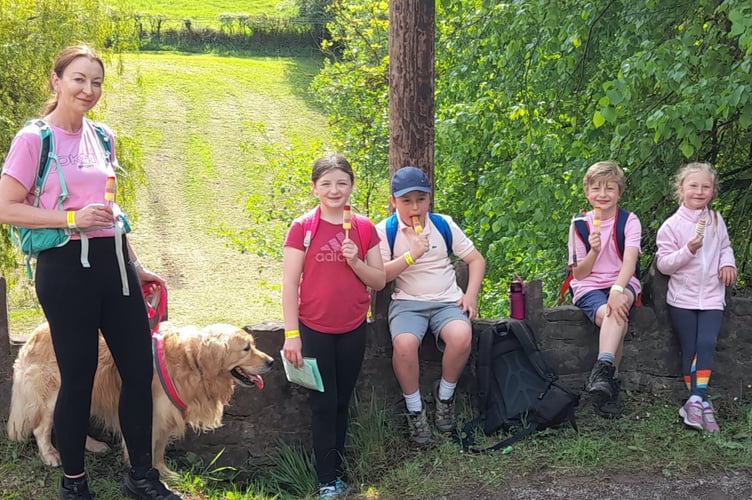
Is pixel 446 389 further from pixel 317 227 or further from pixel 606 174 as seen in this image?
pixel 606 174

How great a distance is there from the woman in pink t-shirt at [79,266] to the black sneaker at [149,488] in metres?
0.20

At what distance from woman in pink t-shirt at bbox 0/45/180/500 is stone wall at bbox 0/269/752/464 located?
1152 mm

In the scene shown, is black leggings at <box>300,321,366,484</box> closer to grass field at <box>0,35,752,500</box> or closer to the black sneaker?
grass field at <box>0,35,752,500</box>

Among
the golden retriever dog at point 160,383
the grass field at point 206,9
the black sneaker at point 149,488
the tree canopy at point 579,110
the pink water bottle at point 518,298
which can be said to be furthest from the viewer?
the grass field at point 206,9

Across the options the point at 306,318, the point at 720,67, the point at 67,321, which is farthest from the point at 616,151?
the point at 67,321

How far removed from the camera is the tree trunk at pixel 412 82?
5215 mm

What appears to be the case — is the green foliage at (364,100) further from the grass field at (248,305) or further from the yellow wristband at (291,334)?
the yellow wristband at (291,334)

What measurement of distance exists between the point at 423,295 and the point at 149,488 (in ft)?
6.27

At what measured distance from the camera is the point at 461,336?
15.6 ft

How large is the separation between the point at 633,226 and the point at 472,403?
1.54 meters

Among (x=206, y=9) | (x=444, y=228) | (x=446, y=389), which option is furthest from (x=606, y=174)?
(x=206, y=9)

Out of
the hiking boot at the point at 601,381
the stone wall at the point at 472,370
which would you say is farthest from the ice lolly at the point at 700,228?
the hiking boot at the point at 601,381

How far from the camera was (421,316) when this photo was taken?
4.91 m

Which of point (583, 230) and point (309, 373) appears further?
point (583, 230)
